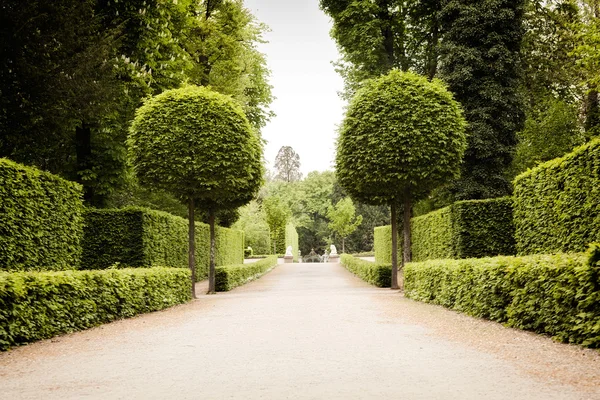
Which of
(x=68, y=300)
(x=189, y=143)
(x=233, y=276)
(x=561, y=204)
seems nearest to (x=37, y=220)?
(x=68, y=300)

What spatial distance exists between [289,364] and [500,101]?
18.7 meters

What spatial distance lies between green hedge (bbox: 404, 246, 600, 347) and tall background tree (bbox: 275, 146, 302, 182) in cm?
9313

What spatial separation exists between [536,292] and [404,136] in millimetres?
8669

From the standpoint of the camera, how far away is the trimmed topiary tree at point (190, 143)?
46.2 feet

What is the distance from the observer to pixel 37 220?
1104 cm

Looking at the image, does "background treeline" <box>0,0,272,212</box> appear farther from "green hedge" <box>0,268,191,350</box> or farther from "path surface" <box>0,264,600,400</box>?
"path surface" <box>0,264,600,400</box>

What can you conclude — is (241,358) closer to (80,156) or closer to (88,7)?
(88,7)

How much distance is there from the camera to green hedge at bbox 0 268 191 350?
6.78m

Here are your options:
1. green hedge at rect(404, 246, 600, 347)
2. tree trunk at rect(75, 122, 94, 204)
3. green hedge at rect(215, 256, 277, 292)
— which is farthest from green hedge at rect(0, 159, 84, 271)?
green hedge at rect(404, 246, 600, 347)

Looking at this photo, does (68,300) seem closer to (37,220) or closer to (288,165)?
(37,220)

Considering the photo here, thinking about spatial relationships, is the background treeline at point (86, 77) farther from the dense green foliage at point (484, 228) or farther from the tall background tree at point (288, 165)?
the tall background tree at point (288, 165)

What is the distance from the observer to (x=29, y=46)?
1222 cm

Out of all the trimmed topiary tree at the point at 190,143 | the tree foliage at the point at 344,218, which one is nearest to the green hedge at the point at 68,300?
the trimmed topiary tree at the point at 190,143

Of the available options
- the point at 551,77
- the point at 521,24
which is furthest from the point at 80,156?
the point at 551,77
